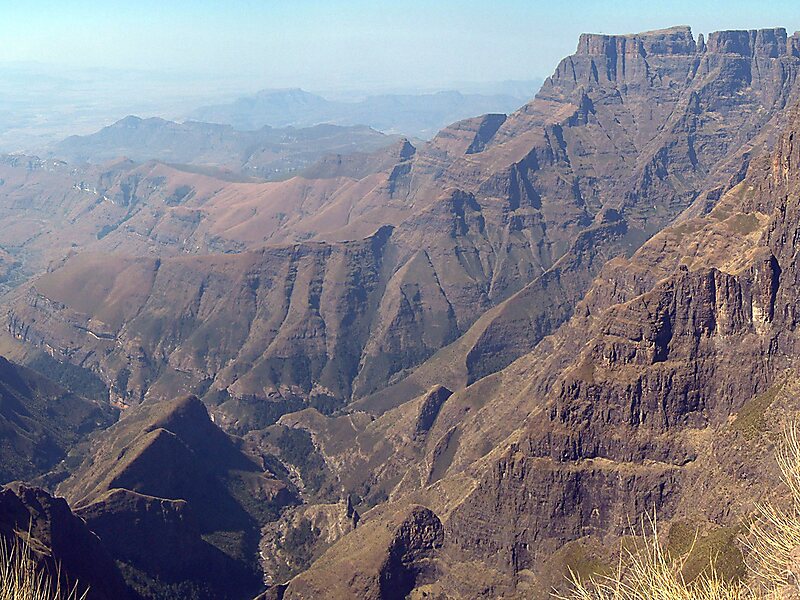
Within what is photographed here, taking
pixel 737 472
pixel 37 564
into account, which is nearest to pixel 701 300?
pixel 737 472

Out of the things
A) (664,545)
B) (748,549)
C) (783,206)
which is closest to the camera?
(748,549)

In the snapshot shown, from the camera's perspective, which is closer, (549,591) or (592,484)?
(549,591)

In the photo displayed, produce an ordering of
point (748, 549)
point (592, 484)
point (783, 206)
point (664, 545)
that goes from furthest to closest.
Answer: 1. point (783, 206)
2. point (592, 484)
3. point (664, 545)
4. point (748, 549)

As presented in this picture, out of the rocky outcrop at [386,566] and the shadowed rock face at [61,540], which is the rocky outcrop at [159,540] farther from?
the rocky outcrop at [386,566]

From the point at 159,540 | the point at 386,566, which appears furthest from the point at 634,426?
the point at 159,540

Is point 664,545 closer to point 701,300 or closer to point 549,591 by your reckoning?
point 549,591

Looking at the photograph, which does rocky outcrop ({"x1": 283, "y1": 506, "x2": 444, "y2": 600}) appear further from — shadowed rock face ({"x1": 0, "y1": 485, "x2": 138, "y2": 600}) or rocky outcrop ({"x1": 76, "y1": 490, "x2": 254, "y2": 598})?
shadowed rock face ({"x1": 0, "y1": 485, "x2": 138, "y2": 600})

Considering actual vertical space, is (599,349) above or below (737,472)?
above

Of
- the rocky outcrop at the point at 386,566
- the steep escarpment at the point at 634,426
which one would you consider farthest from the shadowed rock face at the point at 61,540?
the steep escarpment at the point at 634,426

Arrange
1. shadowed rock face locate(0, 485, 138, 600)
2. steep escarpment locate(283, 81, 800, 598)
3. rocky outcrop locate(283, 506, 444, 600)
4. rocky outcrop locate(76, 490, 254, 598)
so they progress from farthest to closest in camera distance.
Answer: rocky outcrop locate(76, 490, 254, 598) < rocky outcrop locate(283, 506, 444, 600) < steep escarpment locate(283, 81, 800, 598) < shadowed rock face locate(0, 485, 138, 600)

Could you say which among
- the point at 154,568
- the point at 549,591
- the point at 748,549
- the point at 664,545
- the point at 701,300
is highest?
the point at 701,300

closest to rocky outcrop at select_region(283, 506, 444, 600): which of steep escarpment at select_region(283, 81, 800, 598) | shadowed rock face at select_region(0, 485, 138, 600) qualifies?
steep escarpment at select_region(283, 81, 800, 598)
